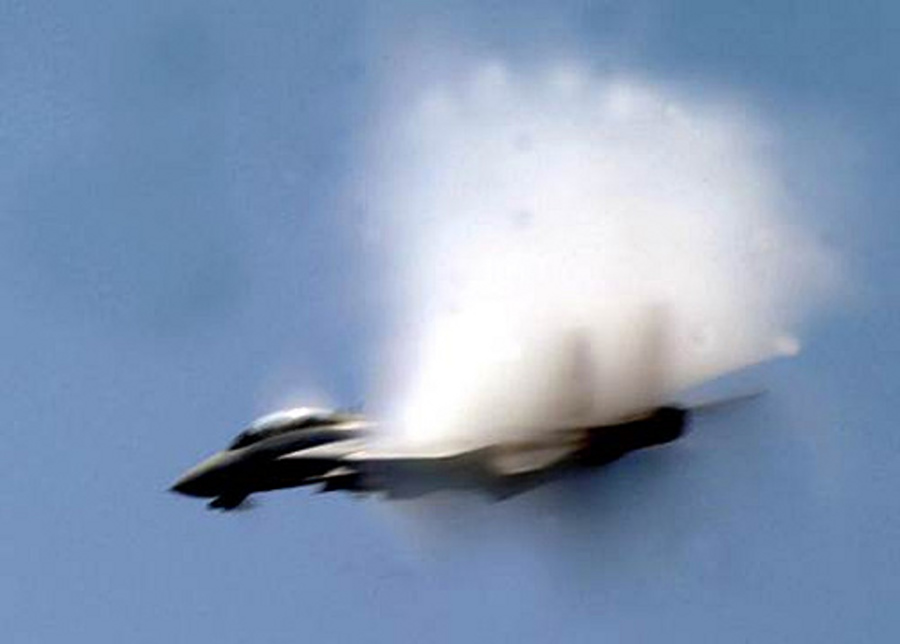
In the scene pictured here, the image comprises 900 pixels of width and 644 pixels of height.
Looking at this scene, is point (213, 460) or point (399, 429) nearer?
point (399, 429)

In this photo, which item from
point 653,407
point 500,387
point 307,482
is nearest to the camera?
point 653,407

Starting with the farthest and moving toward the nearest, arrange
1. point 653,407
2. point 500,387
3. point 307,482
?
1. point 307,482
2. point 500,387
3. point 653,407

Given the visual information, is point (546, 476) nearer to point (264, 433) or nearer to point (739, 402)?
point (739, 402)

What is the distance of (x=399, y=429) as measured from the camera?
99.1 meters

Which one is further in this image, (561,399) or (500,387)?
(500,387)

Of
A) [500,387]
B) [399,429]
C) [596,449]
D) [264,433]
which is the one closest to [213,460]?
[264,433]

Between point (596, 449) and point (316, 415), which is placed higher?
point (316, 415)

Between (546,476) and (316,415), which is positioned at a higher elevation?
(316,415)

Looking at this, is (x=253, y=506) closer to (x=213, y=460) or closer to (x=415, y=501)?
(x=213, y=460)

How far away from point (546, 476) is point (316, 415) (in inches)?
851

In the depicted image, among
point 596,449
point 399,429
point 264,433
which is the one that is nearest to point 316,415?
point 264,433

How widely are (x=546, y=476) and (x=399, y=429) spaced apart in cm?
1149

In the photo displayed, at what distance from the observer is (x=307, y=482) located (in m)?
103

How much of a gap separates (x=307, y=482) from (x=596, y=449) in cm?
1875
